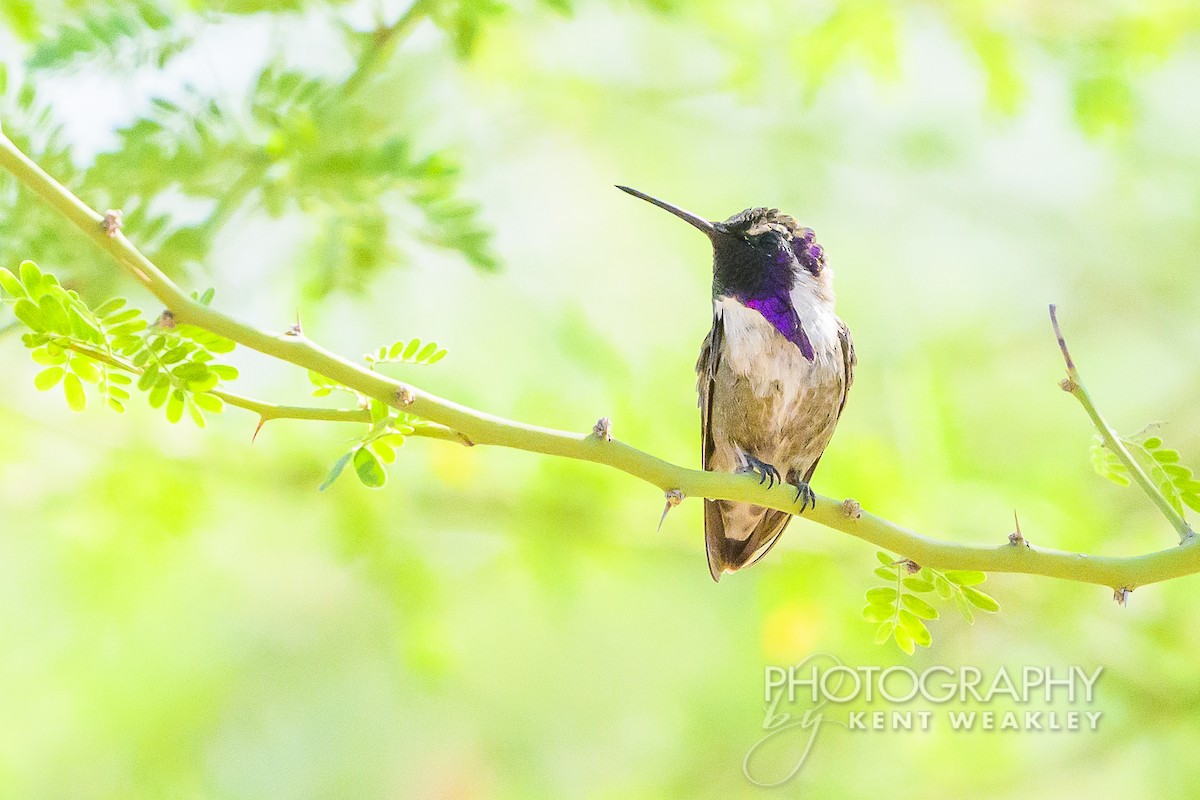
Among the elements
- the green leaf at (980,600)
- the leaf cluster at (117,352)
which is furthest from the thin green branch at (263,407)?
the green leaf at (980,600)

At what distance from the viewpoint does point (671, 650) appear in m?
6.25

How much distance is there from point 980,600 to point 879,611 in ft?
0.51

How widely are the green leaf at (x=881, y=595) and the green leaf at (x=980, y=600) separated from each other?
112 mm

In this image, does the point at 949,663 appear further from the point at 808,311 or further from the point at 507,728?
the point at 507,728

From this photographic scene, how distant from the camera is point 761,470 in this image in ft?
8.95

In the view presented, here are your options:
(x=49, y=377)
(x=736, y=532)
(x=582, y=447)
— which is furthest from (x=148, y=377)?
(x=736, y=532)

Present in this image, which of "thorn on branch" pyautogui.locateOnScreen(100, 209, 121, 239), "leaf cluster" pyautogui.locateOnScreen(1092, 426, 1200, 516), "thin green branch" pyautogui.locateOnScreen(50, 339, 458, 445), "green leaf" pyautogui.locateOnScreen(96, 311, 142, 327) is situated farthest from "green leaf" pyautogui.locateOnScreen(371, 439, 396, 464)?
"leaf cluster" pyautogui.locateOnScreen(1092, 426, 1200, 516)

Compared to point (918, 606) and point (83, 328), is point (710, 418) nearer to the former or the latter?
point (918, 606)

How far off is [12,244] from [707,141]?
4.69 metres

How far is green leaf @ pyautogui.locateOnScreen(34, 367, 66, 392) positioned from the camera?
140 cm

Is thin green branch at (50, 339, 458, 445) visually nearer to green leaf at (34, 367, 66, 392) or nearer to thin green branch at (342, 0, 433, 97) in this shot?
green leaf at (34, 367, 66, 392)

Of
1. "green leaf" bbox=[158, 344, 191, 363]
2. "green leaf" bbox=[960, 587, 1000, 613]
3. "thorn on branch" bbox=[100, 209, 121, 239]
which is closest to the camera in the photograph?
"thorn on branch" bbox=[100, 209, 121, 239]

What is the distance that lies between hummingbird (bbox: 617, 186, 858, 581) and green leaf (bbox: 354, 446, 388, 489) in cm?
128

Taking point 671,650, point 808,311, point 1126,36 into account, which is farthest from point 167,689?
point 1126,36
